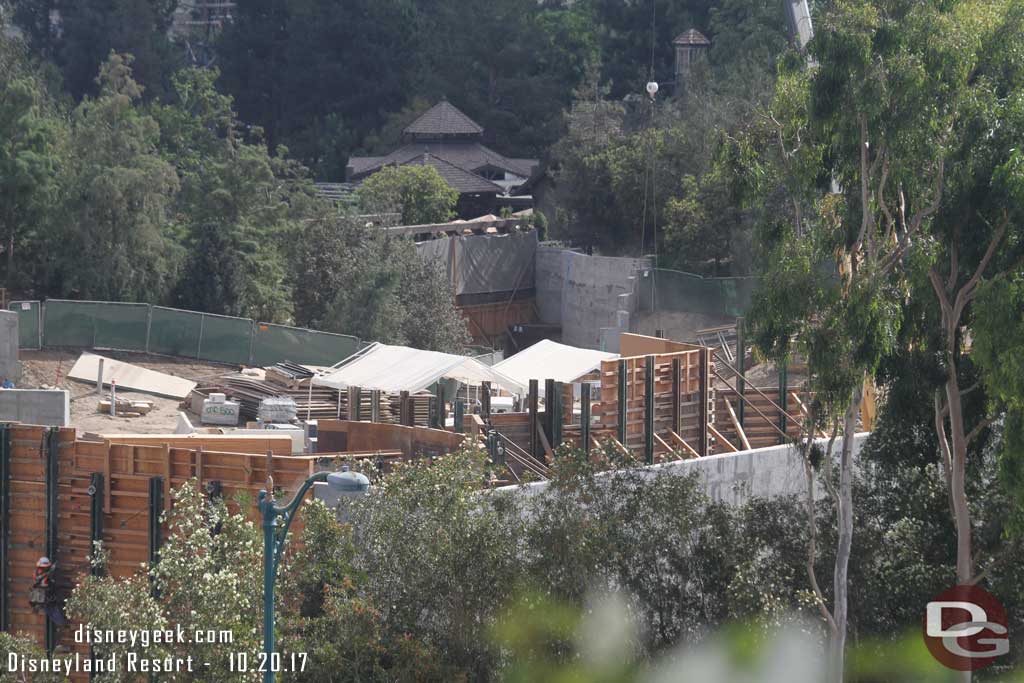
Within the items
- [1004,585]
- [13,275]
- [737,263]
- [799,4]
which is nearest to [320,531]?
[1004,585]

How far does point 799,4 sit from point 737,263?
999 inches

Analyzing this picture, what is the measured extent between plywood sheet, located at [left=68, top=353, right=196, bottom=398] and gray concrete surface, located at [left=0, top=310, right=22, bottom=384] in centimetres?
171

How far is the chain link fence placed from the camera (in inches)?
1667

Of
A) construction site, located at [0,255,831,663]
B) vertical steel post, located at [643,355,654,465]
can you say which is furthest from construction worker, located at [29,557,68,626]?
vertical steel post, located at [643,355,654,465]

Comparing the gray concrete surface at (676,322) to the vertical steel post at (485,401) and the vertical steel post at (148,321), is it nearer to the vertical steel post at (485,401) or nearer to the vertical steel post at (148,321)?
the vertical steel post at (148,321)

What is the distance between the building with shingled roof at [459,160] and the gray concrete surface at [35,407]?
43296 millimetres

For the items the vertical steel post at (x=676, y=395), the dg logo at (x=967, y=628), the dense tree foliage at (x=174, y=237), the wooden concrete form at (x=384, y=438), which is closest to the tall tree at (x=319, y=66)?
the dense tree foliage at (x=174, y=237)

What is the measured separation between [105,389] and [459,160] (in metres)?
40.1

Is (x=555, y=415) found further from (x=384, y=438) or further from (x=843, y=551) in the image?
(x=843, y=551)

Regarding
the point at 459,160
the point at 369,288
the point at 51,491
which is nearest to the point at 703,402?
A: the point at 51,491

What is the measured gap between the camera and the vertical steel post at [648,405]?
29.4 meters

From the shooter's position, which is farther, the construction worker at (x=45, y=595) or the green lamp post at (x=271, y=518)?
the construction worker at (x=45, y=595)

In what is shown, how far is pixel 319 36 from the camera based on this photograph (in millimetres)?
89750

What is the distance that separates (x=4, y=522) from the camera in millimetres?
21297
